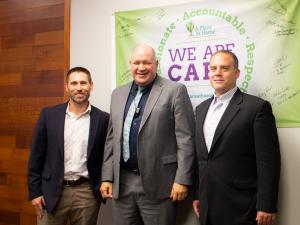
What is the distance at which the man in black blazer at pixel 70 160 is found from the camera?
215 centimetres

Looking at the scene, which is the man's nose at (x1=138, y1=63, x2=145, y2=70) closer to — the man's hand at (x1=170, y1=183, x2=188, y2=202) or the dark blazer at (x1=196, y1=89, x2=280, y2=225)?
the dark blazer at (x1=196, y1=89, x2=280, y2=225)

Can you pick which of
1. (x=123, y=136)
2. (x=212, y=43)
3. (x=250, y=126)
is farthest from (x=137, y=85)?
(x=250, y=126)

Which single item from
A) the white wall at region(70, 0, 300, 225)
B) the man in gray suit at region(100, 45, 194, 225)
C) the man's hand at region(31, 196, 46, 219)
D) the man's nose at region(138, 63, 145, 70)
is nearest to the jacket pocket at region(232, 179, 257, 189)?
the man in gray suit at region(100, 45, 194, 225)

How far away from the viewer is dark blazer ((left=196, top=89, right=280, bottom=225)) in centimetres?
176

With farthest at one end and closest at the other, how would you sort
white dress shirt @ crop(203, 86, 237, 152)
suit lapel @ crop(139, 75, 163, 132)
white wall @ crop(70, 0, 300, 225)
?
1. white wall @ crop(70, 0, 300, 225)
2. suit lapel @ crop(139, 75, 163, 132)
3. white dress shirt @ crop(203, 86, 237, 152)

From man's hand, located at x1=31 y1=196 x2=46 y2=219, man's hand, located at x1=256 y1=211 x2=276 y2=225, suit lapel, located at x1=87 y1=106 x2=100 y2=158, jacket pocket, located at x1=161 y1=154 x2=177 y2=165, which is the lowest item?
man's hand, located at x1=31 y1=196 x2=46 y2=219

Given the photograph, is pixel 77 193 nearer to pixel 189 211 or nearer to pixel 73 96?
pixel 73 96

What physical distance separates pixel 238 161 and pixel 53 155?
1118 millimetres

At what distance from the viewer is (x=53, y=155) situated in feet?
7.12

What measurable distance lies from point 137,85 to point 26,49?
4.24 feet

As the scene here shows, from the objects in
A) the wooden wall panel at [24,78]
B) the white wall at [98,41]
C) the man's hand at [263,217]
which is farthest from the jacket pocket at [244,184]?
the wooden wall panel at [24,78]

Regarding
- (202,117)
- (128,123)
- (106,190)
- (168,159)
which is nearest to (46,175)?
(106,190)

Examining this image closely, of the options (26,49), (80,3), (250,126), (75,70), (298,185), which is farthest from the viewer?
(26,49)

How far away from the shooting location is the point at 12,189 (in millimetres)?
3018
